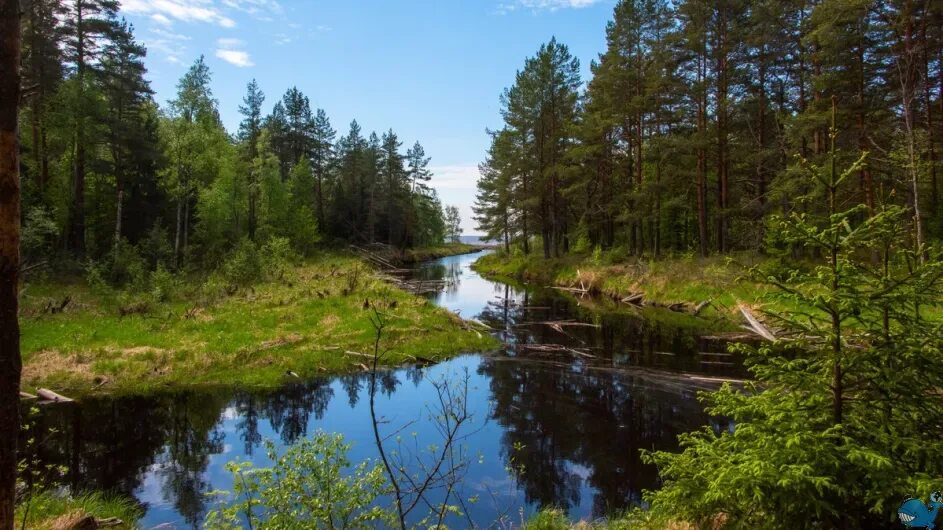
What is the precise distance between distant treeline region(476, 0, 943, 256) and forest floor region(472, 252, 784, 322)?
234 centimetres

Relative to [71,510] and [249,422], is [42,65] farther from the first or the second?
[71,510]

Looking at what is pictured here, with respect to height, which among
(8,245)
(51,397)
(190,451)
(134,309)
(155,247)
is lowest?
(190,451)

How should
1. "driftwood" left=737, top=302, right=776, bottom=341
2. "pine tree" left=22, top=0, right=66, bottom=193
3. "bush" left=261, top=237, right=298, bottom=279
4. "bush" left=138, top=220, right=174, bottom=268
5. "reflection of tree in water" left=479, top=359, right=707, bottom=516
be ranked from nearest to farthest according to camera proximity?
"reflection of tree in water" left=479, top=359, right=707, bottom=516 < "driftwood" left=737, top=302, right=776, bottom=341 < "pine tree" left=22, top=0, right=66, bottom=193 < "bush" left=138, top=220, right=174, bottom=268 < "bush" left=261, top=237, right=298, bottom=279

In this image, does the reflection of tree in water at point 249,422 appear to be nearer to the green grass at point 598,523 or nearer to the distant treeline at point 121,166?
the green grass at point 598,523

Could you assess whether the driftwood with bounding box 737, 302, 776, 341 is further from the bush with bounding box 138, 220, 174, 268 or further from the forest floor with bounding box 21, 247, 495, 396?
the bush with bounding box 138, 220, 174, 268

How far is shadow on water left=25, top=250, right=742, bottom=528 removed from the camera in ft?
29.0

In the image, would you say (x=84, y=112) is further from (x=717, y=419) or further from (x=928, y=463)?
(x=928, y=463)

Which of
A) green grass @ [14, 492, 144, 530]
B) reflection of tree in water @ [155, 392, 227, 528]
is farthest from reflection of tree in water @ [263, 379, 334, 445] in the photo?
green grass @ [14, 492, 144, 530]

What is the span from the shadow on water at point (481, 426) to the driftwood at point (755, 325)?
1.44 metres

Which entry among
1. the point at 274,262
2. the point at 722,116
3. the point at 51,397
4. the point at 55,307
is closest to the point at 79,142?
the point at 274,262

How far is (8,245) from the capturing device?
411 cm

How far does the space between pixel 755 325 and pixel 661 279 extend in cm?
1213

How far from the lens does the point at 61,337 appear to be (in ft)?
51.0

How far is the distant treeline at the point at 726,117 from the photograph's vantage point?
21.3 m
